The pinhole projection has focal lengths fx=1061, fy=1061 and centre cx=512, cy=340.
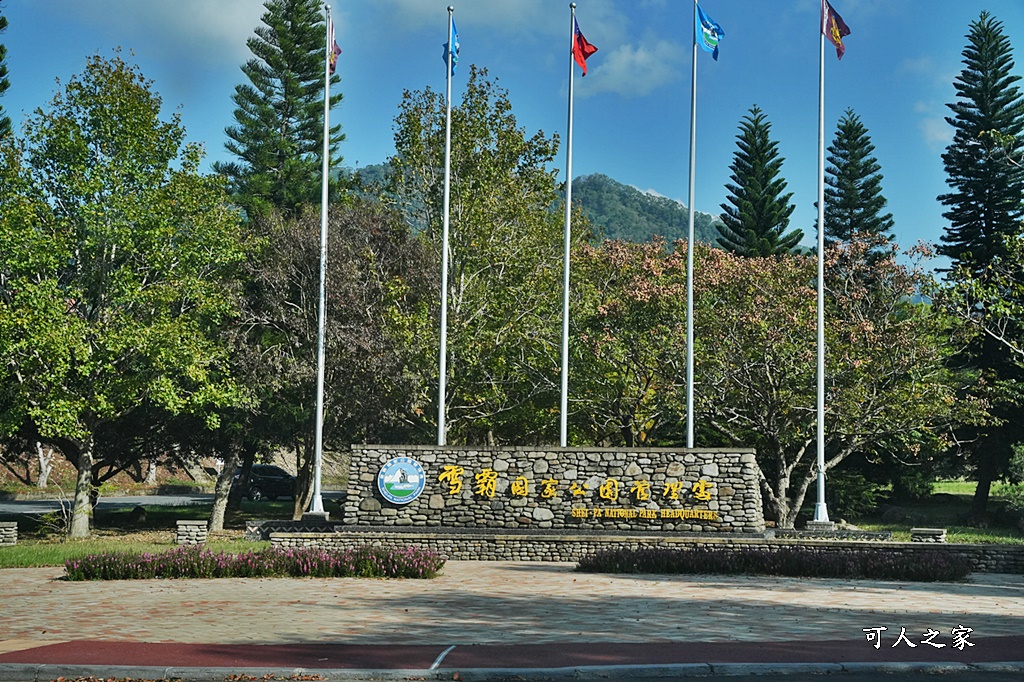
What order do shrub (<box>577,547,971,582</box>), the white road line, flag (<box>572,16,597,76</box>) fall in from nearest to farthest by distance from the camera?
1. the white road line
2. shrub (<box>577,547,971,582</box>)
3. flag (<box>572,16,597,76</box>)

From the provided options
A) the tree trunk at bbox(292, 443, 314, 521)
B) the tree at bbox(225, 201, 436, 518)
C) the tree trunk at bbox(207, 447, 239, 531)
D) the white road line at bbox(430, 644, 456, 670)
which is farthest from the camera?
the tree trunk at bbox(292, 443, 314, 521)

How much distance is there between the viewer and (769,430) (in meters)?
→ 30.2

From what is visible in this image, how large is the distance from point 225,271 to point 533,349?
30.3ft

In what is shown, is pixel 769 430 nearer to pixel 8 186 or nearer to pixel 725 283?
pixel 725 283

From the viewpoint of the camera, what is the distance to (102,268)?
27.5 m

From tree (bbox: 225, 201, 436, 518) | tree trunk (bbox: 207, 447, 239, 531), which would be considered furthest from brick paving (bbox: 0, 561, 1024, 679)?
tree trunk (bbox: 207, 447, 239, 531)

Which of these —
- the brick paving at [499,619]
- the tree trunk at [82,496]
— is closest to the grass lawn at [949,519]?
the brick paving at [499,619]

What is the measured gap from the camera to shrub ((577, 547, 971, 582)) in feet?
58.1

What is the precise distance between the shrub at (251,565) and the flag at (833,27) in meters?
15.9

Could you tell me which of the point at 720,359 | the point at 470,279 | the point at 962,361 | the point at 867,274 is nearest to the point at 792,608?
the point at 720,359

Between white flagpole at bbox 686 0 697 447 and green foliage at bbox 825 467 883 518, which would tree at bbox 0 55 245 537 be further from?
green foliage at bbox 825 467 883 518

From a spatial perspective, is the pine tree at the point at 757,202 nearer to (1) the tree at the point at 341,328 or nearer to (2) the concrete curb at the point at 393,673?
(1) the tree at the point at 341,328

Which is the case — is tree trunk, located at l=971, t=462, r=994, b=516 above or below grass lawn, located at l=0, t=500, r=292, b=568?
above

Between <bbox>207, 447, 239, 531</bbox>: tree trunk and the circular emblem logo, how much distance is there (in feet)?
32.2
